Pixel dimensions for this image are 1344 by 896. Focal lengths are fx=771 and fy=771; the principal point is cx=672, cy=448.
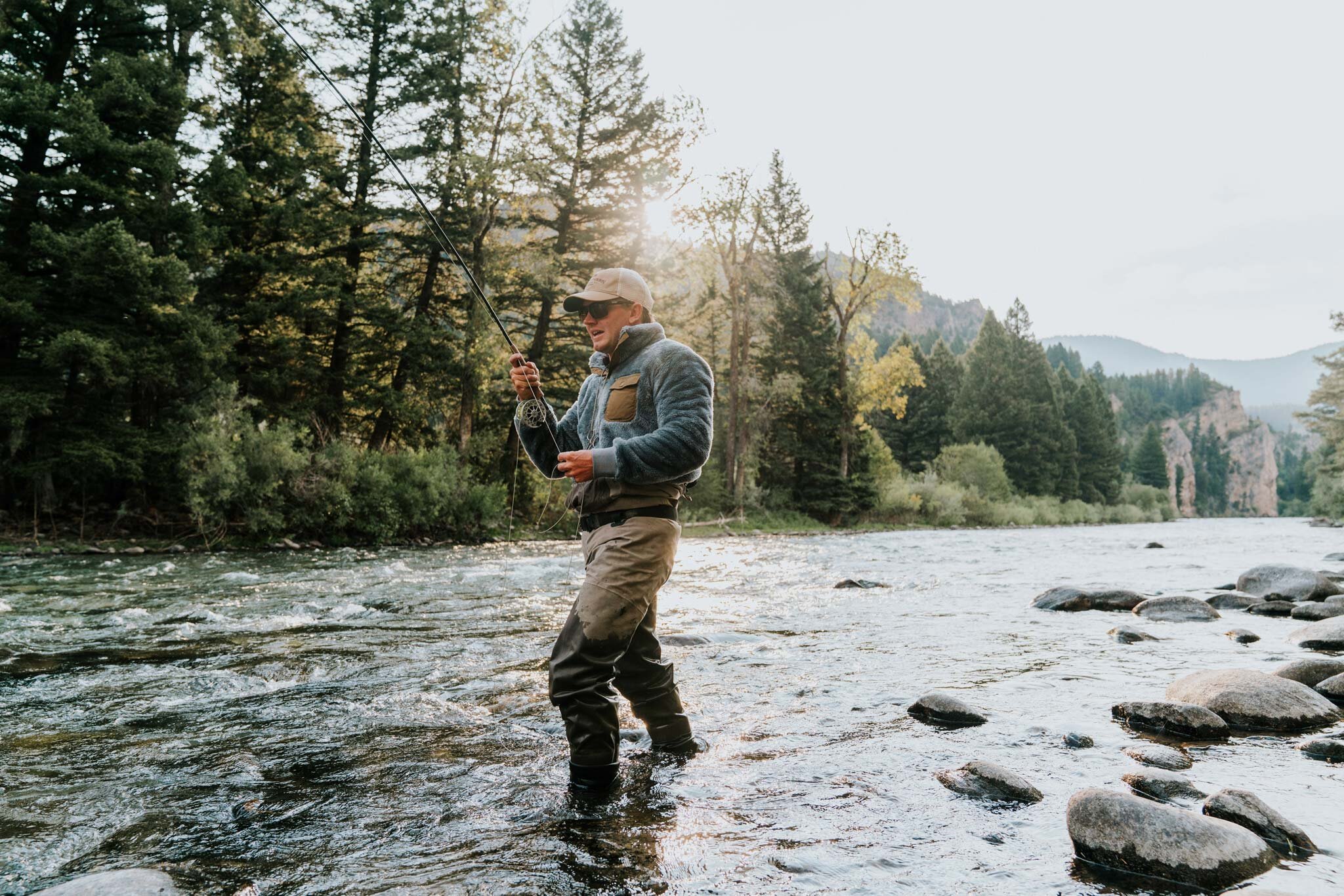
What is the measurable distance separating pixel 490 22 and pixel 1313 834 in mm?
A: 29078

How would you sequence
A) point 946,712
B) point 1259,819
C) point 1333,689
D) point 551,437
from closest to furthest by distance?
point 1259,819, point 551,437, point 946,712, point 1333,689

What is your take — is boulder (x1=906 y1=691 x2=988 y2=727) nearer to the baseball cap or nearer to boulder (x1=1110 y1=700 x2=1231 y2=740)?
boulder (x1=1110 y1=700 x2=1231 y2=740)

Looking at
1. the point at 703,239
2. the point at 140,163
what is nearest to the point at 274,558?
the point at 140,163

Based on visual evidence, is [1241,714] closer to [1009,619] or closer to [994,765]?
[994,765]

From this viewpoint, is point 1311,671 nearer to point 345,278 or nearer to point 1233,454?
point 345,278

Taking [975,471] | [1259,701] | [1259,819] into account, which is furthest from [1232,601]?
[975,471]

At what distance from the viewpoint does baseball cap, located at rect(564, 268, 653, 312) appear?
395 cm

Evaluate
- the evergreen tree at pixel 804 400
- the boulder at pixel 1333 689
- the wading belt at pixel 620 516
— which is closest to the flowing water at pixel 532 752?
the boulder at pixel 1333 689

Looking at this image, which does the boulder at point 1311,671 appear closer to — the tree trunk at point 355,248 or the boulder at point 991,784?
the boulder at point 991,784

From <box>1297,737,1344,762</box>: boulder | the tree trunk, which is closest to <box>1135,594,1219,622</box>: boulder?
<box>1297,737,1344,762</box>: boulder

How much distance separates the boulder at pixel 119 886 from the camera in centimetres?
233

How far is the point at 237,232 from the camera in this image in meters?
21.9

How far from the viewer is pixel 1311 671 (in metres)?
5.36

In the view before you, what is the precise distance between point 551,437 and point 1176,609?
26.4 ft
